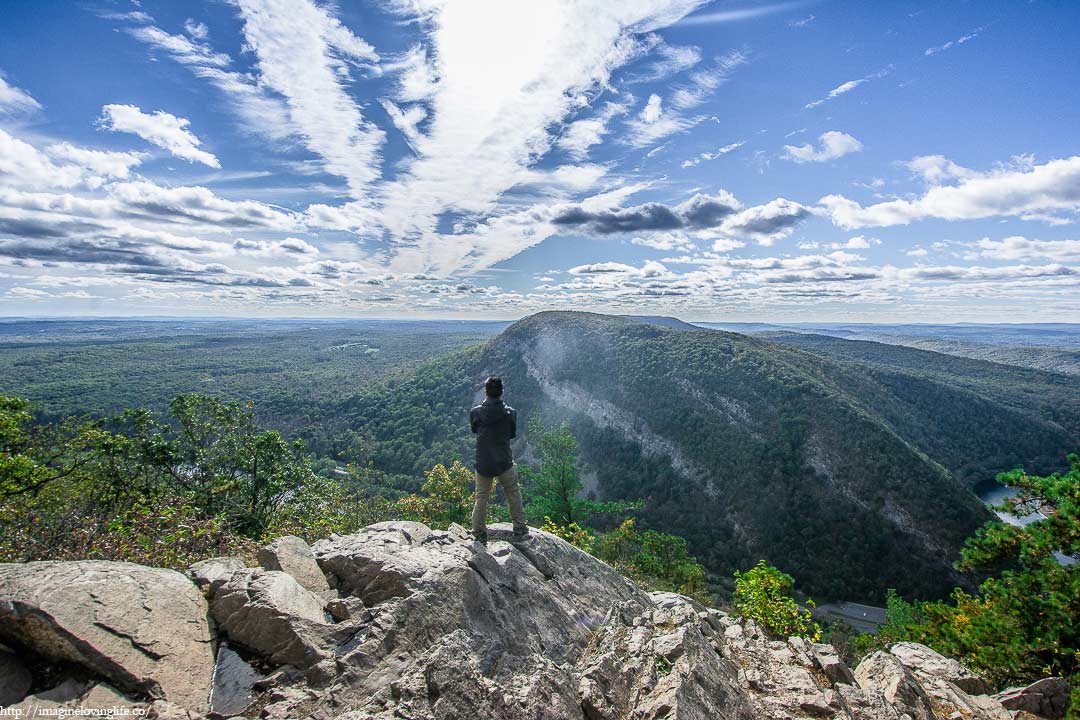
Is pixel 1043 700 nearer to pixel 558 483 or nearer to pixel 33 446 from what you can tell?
pixel 558 483

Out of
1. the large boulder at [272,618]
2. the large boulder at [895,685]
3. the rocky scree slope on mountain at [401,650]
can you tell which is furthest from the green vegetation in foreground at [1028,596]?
the large boulder at [272,618]

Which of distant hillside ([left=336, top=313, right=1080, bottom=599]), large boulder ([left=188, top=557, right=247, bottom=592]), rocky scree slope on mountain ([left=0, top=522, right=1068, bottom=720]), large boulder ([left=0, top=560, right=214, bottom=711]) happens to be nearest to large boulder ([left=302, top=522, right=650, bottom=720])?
rocky scree slope on mountain ([left=0, top=522, right=1068, bottom=720])

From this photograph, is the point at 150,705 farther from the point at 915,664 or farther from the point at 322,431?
the point at 322,431

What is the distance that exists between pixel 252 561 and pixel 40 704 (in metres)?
5.57

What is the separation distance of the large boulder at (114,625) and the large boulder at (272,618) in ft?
1.16

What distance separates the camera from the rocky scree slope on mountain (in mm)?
5949

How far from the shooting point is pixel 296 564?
9336 millimetres

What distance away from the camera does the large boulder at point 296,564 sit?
898 centimetres

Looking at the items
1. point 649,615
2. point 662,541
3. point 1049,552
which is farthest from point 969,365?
point 649,615

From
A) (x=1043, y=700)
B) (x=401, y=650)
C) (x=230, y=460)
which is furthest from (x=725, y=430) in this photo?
(x=401, y=650)

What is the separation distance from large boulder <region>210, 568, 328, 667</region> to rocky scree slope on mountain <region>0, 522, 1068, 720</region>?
30 mm

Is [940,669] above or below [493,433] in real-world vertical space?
below

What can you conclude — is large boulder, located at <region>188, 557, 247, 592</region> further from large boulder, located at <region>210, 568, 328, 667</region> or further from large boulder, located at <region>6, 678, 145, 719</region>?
Answer: large boulder, located at <region>6, 678, 145, 719</region>

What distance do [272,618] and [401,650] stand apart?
211cm
